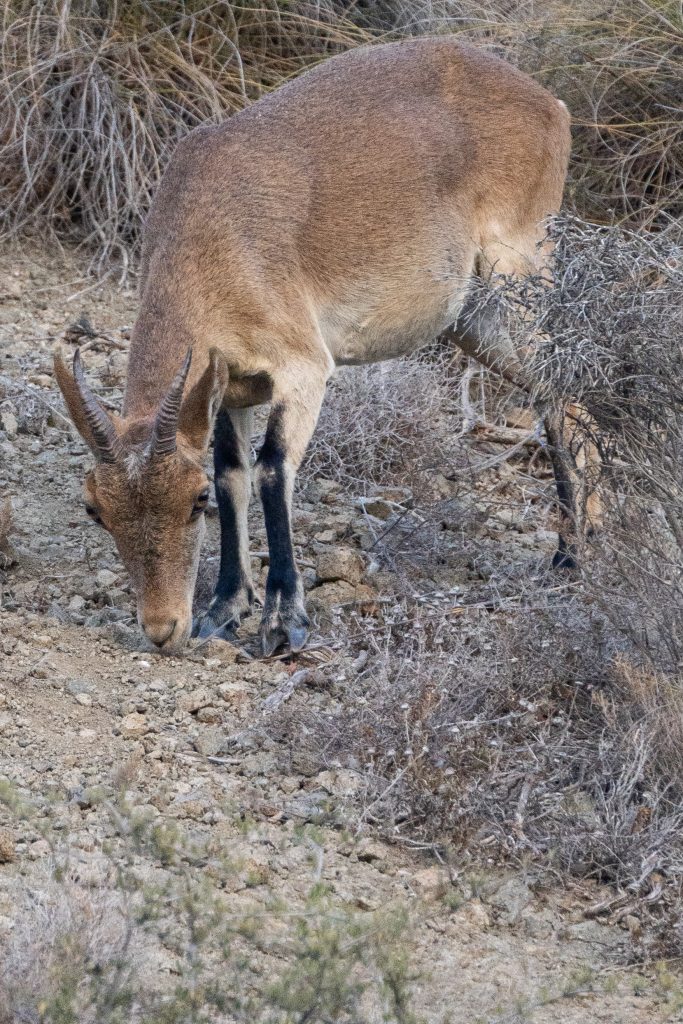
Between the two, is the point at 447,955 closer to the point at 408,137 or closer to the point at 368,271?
the point at 368,271

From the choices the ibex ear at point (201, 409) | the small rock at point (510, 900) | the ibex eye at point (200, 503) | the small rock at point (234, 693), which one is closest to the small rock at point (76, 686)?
the small rock at point (234, 693)

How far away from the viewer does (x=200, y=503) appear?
6.00 m

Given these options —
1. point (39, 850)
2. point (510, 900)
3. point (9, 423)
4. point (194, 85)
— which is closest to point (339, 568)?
point (9, 423)

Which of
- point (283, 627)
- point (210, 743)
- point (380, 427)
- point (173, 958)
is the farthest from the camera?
point (380, 427)

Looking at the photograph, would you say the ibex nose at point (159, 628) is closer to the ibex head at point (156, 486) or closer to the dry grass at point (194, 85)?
the ibex head at point (156, 486)

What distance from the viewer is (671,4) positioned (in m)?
10.0

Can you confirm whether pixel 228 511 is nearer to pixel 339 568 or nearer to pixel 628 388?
pixel 339 568

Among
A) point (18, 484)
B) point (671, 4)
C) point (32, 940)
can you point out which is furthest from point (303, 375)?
point (671, 4)

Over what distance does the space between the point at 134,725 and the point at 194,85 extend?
20.3 ft

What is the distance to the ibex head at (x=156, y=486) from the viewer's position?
19.0ft

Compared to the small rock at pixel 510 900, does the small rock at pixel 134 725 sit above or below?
below

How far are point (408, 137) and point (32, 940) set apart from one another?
4.67 m

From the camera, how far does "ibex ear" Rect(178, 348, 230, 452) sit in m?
5.96

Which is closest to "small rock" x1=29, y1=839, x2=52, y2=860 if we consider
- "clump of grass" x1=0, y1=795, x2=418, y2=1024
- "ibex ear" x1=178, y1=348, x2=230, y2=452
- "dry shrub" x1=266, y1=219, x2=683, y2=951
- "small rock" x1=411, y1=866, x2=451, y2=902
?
"clump of grass" x1=0, y1=795, x2=418, y2=1024
